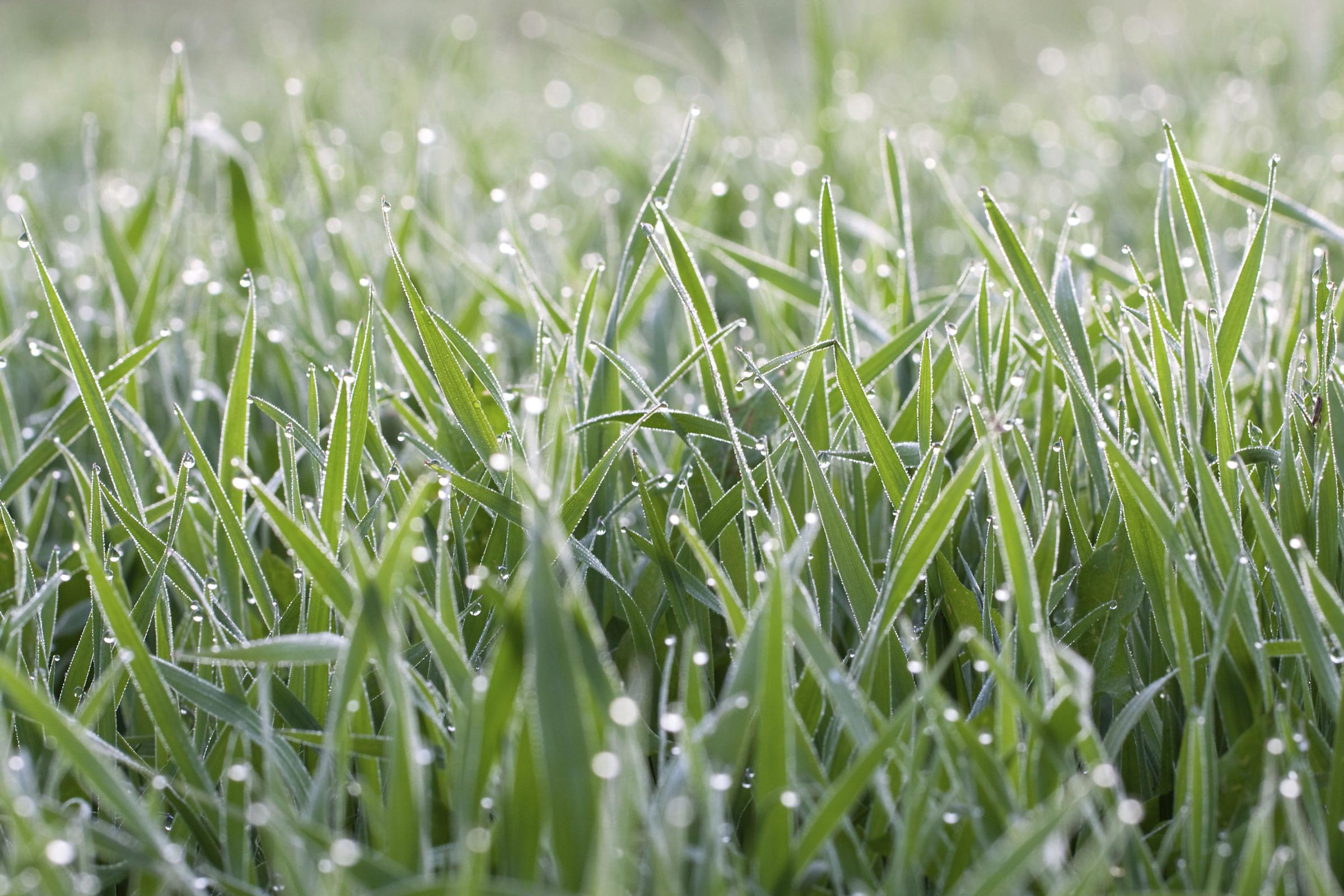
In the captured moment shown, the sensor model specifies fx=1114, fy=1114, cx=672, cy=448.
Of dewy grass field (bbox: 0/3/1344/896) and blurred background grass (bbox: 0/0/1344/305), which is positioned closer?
dewy grass field (bbox: 0/3/1344/896)

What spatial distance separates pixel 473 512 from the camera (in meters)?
0.74

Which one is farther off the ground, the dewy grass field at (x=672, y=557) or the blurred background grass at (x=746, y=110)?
Result: the blurred background grass at (x=746, y=110)

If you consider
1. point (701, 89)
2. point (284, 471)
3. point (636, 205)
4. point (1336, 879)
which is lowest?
point (1336, 879)

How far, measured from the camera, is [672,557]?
2.29ft

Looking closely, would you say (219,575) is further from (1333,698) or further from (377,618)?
(1333,698)

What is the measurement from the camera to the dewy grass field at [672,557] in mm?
488

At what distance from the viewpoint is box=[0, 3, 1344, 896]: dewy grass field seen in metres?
0.49

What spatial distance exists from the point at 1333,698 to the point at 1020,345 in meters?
0.36

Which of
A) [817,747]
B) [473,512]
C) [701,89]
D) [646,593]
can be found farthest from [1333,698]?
[701,89]

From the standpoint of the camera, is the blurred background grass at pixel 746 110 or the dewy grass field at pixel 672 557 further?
the blurred background grass at pixel 746 110

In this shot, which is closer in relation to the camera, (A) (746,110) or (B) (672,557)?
(B) (672,557)

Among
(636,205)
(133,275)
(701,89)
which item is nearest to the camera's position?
(133,275)

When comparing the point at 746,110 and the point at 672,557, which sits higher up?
the point at 746,110

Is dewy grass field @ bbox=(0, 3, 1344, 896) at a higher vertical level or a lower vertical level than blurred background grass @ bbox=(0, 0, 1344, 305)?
lower
